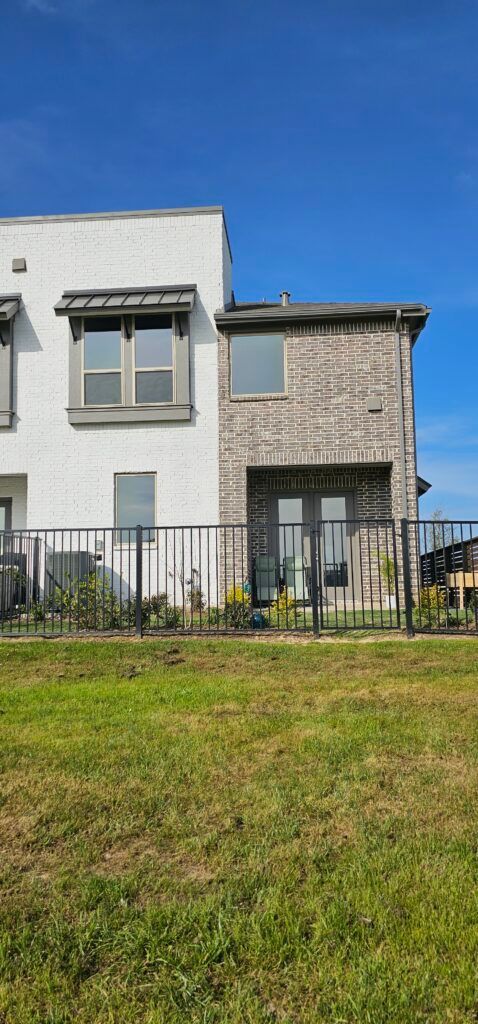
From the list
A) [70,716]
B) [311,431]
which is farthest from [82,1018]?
[311,431]

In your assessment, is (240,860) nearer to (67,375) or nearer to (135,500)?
(135,500)

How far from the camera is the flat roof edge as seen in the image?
48.1 feet

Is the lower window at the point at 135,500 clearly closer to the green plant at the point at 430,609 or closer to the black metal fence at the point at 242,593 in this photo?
the black metal fence at the point at 242,593

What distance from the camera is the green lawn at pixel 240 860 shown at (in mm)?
1884

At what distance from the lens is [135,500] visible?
14.1 meters

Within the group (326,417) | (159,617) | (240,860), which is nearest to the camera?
(240,860)

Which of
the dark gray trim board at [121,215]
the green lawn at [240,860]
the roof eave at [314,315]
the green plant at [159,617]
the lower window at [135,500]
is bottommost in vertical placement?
the green lawn at [240,860]

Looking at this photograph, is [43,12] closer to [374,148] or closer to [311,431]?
[374,148]

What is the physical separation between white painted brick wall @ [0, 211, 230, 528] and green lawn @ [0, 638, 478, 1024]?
28.8 ft

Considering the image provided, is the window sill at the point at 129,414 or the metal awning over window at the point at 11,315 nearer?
the window sill at the point at 129,414

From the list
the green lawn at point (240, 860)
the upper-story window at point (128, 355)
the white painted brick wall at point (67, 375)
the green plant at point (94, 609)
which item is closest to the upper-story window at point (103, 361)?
the upper-story window at point (128, 355)

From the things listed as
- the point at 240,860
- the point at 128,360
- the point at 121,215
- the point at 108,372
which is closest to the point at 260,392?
the point at 128,360

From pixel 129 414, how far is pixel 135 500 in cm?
186

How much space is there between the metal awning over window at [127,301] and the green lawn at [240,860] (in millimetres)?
10257
